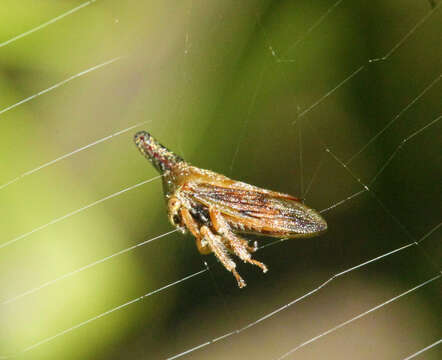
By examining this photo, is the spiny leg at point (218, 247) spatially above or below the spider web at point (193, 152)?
below

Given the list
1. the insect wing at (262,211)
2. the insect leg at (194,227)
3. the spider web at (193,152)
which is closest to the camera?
the insect wing at (262,211)

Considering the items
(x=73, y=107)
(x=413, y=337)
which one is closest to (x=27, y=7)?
(x=73, y=107)

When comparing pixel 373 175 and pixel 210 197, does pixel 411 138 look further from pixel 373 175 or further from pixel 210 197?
pixel 210 197

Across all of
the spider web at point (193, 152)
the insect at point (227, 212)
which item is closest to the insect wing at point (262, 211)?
the insect at point (227, 212)

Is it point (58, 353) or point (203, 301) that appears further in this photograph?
point (203, 301)

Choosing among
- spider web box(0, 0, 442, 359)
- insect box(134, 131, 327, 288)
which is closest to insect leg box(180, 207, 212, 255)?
insect box(134, 131, 327, 288)

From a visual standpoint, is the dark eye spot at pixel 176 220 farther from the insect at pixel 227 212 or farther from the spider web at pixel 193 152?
the spider web at pixel 193 152
